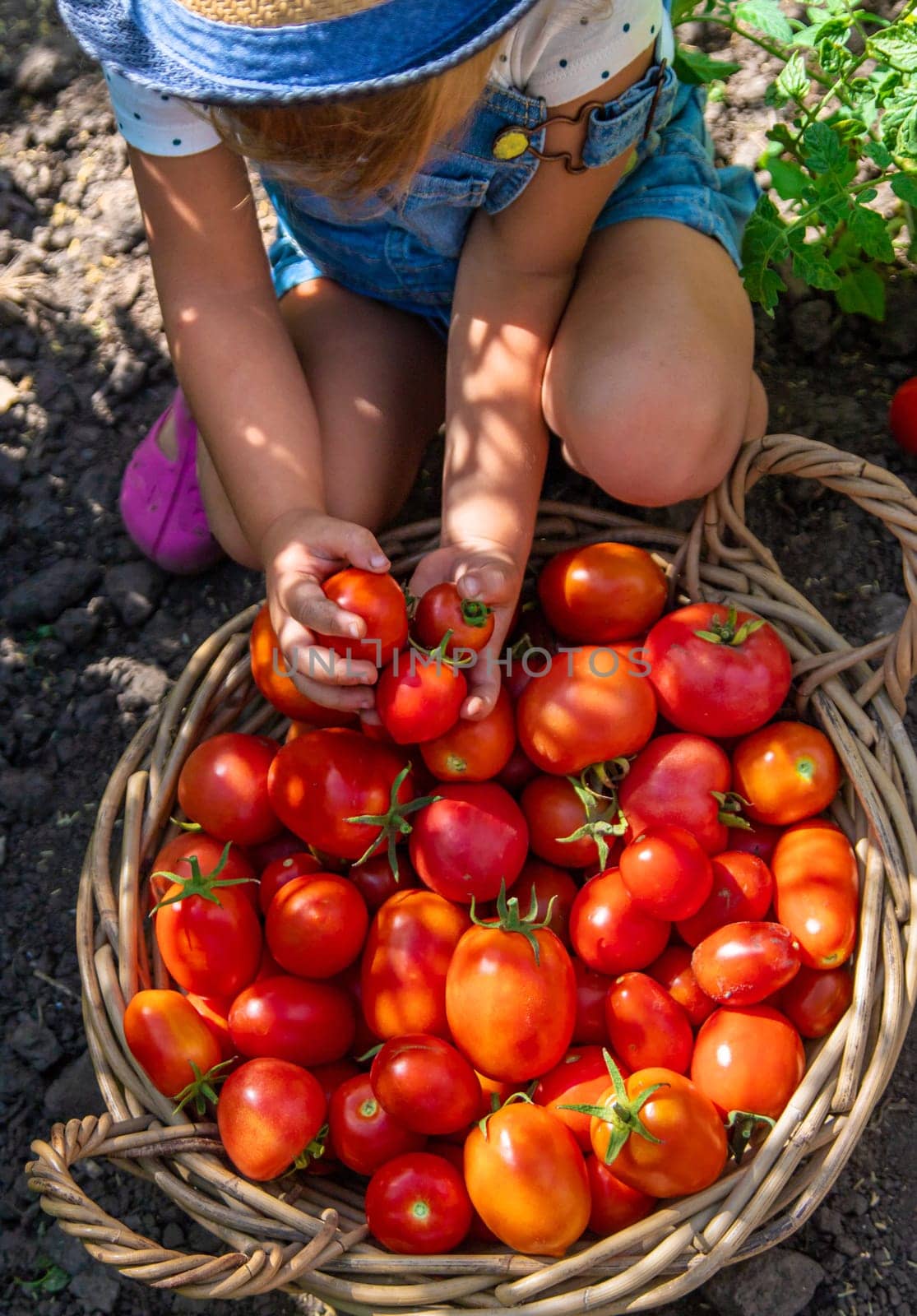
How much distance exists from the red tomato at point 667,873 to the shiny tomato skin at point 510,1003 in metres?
0.13

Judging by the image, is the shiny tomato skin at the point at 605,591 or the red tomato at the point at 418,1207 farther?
the shiny tomato skin at the point at 605,591

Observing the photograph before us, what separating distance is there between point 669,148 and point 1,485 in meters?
1.46

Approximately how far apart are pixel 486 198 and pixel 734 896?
1.10 metres

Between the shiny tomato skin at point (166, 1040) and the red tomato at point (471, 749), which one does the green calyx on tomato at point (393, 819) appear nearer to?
the red tomato at point (471, 749)

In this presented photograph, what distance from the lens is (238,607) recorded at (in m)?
2.21

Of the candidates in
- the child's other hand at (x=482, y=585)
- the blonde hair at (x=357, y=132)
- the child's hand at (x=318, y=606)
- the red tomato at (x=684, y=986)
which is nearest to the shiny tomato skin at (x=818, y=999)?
the red tomato at (x=684, y=986)

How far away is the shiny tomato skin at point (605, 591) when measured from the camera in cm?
163

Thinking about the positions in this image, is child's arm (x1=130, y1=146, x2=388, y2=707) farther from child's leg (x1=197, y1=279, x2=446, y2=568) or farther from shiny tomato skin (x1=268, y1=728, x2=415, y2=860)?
shiny tomato skin (x1=268, y1=728, x2=415, y2=860)

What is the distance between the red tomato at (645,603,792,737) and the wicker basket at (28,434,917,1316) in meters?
0.09

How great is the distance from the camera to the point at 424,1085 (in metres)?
1.34

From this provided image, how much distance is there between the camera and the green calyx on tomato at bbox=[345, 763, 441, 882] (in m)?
1.46

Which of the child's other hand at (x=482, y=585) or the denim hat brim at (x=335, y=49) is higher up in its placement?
the denim hat brim at (x=335, y=49)

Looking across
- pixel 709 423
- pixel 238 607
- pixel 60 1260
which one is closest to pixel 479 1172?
pixel 60 1260

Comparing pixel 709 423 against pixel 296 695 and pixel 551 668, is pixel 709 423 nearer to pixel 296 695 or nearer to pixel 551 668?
pixel 551 668
